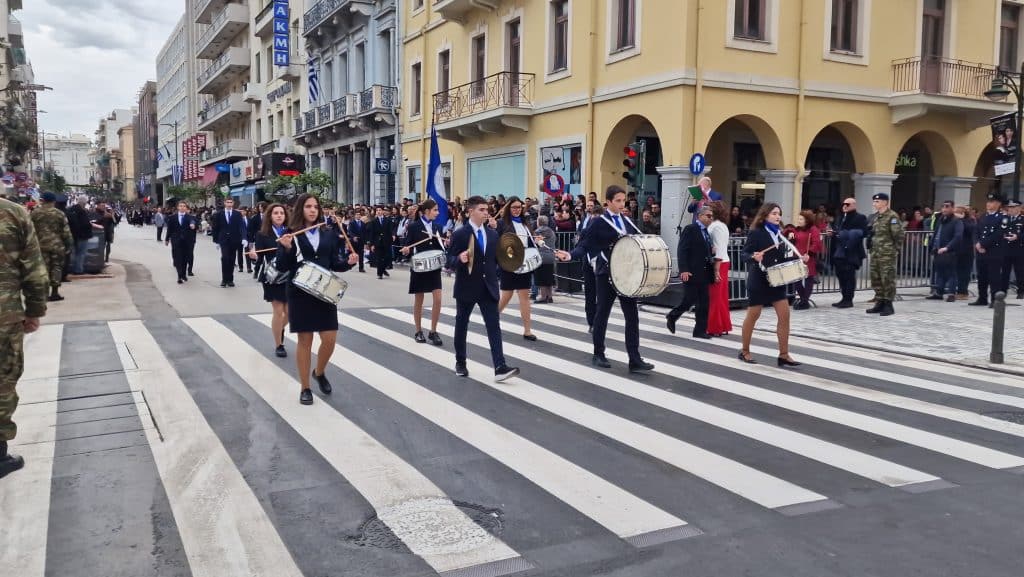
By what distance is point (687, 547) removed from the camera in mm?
4199

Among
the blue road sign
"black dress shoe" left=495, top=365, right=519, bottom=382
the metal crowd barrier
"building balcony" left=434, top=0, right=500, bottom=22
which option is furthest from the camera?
"building balcony" left=434, top=0, right=500, bottom=22

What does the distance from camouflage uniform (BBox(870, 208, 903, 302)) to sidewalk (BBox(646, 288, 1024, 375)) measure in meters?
0.46

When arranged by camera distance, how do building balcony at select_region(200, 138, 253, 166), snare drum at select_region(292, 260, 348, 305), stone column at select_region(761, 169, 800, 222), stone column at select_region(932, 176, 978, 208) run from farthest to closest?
building balcony at select_region(200, 138, 253, 166) → stone column at select_region(932, 176, 978, 208) → stone column at select_region(761, 169, 800, 222) → snare drum at select_region(292, 260, 348, 305)

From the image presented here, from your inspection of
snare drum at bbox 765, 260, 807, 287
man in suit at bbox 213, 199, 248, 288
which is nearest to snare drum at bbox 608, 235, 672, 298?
snare drum at bbox 765, 260, 807, 287

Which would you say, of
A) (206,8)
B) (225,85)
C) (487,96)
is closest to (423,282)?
(487,96)

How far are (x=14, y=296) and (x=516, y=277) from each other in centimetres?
672

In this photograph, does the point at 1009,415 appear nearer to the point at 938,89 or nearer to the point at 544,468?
the point at 544,468

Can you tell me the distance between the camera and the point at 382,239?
21281 mm

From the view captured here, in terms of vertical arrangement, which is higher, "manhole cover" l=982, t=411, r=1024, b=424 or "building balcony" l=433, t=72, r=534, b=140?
"building balcony" l=433, t=72, r=534, b=140

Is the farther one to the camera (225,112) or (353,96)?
(225,112)

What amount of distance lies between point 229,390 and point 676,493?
4.49 m

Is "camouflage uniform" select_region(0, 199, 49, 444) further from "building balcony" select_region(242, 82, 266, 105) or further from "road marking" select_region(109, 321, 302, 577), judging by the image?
"building balcony" select_region(242, 82, 266, 105)

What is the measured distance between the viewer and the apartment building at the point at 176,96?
244 feet

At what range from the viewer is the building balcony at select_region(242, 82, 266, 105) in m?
50.6
